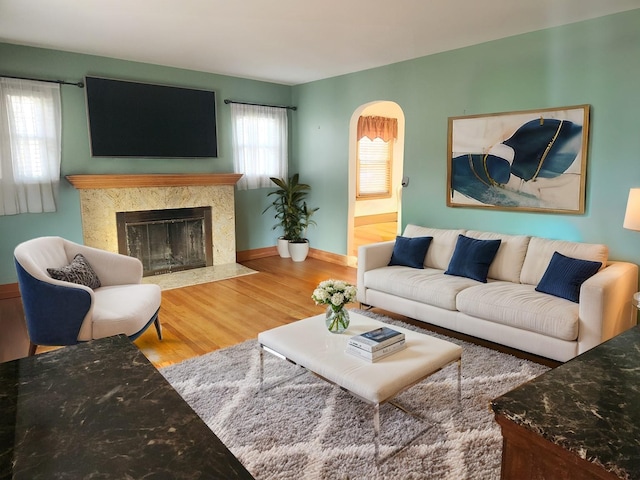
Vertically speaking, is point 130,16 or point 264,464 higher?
point 130,16

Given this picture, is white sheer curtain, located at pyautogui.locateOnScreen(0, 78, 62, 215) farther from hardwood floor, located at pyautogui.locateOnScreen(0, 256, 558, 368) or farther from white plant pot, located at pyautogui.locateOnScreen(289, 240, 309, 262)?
white plant pot, located at pyautogui.locateOnScreen(289, 240, 309, 262)

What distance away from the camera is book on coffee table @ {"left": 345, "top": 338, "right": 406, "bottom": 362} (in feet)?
7.64

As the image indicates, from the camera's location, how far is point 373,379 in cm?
213

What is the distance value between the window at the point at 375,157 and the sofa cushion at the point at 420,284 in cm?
489

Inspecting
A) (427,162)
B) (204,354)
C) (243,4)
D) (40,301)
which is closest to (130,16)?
(243,4)

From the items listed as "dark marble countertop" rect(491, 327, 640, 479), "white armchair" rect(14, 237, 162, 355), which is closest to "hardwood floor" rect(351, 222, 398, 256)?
"white armchair" rect(14, 237, 162, 355)

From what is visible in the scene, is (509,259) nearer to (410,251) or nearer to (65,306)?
(410,251)

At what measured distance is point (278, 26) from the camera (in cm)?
384

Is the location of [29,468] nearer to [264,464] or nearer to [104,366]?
[104,366]

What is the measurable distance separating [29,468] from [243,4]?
10.9ft

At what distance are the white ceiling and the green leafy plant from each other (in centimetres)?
186

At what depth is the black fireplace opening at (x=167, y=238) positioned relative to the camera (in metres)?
5.45

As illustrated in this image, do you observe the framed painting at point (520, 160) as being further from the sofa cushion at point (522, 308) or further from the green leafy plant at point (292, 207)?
the green leafy plant at point (292, 207)

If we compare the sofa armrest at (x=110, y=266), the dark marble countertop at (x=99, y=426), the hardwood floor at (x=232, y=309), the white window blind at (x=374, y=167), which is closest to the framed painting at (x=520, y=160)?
the hardwood floor at (x=232, y=309)
